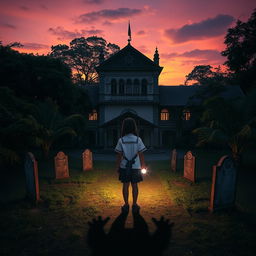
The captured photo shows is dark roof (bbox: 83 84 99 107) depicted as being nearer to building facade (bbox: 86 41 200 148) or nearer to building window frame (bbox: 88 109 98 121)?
building facade (bbox: 86 41 200 148)

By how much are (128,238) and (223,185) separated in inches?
113

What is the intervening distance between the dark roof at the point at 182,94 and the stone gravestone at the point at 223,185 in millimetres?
18394

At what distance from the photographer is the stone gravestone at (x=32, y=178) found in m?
5.60

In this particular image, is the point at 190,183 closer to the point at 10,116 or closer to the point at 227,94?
the point at 10,116

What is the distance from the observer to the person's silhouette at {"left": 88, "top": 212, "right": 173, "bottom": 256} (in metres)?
3.34

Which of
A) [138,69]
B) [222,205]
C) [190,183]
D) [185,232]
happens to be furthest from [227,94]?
[185,232]

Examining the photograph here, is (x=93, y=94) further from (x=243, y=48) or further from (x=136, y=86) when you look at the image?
(x=243, y=48)

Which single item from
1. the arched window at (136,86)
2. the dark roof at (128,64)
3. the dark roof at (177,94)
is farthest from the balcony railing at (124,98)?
the dark roof at (128,64)

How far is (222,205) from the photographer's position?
5.01 meters

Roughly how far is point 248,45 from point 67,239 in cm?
2560

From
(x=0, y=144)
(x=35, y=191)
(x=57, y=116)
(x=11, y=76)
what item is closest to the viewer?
(x=35, y=191)

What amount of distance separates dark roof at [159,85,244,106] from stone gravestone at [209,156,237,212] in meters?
18.4

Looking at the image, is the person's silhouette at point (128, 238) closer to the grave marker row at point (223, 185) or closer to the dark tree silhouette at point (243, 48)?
the grave marker row at point (223, 185)

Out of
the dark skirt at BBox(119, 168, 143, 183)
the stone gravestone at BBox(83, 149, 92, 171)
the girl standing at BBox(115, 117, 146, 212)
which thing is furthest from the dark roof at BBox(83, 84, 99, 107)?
the dark skirt at BBox(119, 168, 143, 183)
